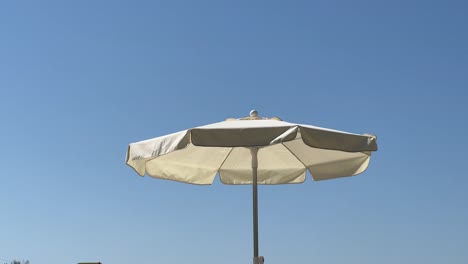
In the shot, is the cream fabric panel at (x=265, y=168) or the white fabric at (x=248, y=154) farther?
the cream fabric panel at (x=265, y=168)

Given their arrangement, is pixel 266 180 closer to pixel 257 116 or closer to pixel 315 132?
pixel 257 116

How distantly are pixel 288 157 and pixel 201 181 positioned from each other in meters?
1.16

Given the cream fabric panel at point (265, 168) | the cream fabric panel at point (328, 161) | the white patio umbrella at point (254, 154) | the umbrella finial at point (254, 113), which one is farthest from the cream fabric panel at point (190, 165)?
the umbrella finial at point (254, 113)

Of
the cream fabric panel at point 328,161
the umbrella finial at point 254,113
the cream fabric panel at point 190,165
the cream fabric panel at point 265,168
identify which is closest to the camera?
the umbrella finial at point 254,113

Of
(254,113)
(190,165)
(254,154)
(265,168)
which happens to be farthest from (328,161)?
(190,165)

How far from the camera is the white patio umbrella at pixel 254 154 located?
5609mm

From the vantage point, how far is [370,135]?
6.09m

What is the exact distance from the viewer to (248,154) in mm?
8000

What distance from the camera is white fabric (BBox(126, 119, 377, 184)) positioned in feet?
18.4

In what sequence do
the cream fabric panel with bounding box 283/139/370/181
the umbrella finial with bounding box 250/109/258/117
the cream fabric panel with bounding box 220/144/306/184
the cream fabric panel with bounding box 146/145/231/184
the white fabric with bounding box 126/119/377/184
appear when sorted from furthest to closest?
the cream fabric panel with bounding box 220/144/306/184
the cream fabric panel with bounding box 146/145/231/184
the cream fabric panel with bounding box 283/139/370/181
the umbrella finial with bounding box 250/109/258/117
the white fabric with bounding box 126/119/377/184

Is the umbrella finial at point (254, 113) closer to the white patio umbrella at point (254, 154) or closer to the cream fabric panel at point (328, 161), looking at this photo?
the white patio umbrella at point (254, 154)

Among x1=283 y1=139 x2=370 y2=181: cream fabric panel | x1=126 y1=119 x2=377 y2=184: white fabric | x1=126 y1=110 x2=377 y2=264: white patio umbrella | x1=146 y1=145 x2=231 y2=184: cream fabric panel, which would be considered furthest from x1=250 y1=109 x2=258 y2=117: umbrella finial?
x1=146 y1=145 x2=231 y2=184: cream fabric panel

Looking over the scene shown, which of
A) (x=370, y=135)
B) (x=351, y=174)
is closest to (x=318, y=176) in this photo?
(x=351, y=174)

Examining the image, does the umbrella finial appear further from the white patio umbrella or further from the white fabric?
the white fabric
